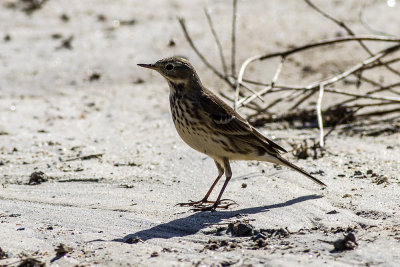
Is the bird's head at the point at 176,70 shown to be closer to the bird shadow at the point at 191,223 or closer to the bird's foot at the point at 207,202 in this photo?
the bird's foot at the point at 207,202

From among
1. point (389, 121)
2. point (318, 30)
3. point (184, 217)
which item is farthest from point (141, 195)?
point (318, 30)

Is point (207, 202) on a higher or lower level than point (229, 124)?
lower

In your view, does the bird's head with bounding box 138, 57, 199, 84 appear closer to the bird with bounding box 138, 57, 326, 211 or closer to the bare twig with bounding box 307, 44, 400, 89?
the bird with bounding box 138, 57, 326, 211

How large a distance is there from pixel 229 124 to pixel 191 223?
1063 millimetres

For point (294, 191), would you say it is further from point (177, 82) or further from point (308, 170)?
point (177, 82)

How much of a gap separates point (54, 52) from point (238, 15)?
10.9ft

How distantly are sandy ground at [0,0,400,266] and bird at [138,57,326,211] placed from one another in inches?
8.7

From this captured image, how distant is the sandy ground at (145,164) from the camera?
14.9 feet

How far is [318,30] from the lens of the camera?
11383mm

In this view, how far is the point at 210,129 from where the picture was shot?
5.69 metres

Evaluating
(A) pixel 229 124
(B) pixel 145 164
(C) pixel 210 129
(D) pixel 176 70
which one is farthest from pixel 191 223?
(B) pixel 145 164

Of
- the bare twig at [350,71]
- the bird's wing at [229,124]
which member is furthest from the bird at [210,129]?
the bare twig at [350,71]

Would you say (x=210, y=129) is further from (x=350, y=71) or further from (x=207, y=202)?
(x=350, y=71)

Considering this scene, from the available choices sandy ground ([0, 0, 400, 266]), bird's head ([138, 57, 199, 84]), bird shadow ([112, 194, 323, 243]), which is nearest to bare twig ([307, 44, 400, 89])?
sandy ground ([0, 0, 400, 266])
